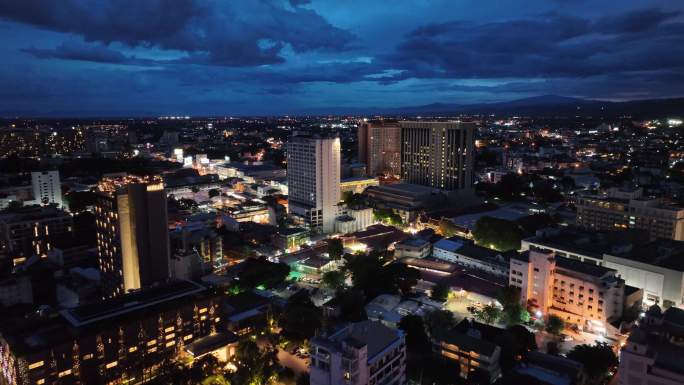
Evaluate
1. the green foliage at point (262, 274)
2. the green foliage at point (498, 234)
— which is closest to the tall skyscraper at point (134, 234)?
the green foliage at point (262, 274)

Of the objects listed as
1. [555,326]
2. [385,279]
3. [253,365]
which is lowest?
[555,326]

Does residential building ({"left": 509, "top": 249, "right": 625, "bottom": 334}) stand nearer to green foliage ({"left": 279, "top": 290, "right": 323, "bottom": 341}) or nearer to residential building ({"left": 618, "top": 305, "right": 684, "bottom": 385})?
residential building ({"left": 618, "top": 305, "right": 684, "bottom": 385})

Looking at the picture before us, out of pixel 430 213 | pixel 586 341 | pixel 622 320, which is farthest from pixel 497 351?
pixel 430 213

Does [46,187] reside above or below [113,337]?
above

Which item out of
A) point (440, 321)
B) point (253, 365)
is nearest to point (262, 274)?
point (253, 365)

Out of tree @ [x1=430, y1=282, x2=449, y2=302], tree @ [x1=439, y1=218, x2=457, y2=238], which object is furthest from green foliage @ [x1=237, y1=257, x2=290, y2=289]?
tree @ [x1=439, y1=218, x2=457, y2=238]

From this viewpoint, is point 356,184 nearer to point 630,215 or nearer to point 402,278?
point 402,278
